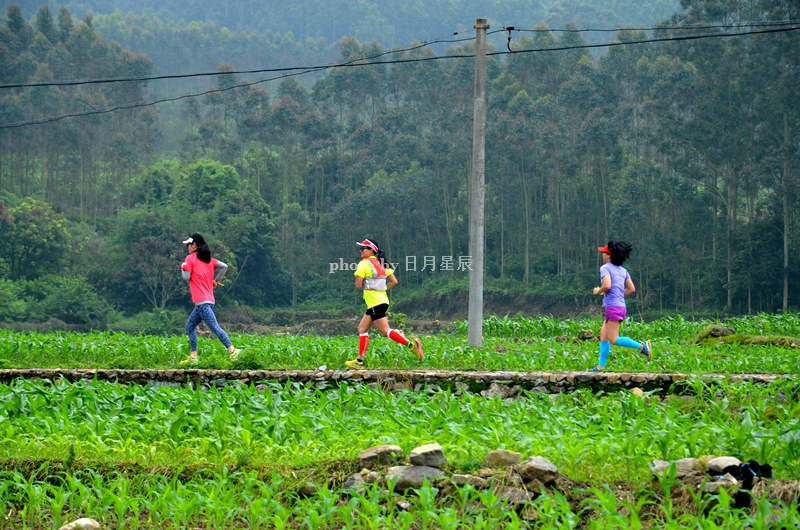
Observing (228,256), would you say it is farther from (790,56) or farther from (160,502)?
(160,502)

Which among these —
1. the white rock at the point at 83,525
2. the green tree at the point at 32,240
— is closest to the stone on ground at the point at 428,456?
the white rock at the point at 83,525

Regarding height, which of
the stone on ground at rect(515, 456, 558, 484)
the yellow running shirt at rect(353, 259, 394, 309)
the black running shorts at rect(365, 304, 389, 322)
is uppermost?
the yellow running shirt at rect(353, 259, 394, 309)

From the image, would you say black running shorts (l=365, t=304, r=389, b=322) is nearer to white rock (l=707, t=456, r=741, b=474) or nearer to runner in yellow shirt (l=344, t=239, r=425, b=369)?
runner in yellow shirt (l=344, t=239, r=425, b=369)

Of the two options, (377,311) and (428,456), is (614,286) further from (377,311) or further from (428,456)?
(428,456)

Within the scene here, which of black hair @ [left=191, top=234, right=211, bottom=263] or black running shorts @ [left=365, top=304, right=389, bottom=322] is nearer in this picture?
black running shorts @ [left=365, top=304, right=389, bottom=322]

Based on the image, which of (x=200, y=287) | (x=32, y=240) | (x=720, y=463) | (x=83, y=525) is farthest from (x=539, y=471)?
(x=32, y=240)

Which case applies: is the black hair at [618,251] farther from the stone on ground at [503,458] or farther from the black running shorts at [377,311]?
the stone on ground at [503,458]

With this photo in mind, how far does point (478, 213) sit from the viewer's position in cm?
1335

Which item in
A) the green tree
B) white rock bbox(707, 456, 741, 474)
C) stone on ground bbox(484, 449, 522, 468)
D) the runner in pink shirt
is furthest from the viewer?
the green tree

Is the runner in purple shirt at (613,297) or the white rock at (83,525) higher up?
the runner in purple shirt at (613,297)

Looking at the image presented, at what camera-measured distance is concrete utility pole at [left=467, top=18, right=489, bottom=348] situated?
1312 centimetres

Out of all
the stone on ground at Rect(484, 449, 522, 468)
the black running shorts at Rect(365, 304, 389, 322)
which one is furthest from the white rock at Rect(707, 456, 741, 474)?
the black running shorts at Rect(365, 304, 389, 322)

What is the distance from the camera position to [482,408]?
24.1 feet

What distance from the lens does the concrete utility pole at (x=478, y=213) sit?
516 inches
